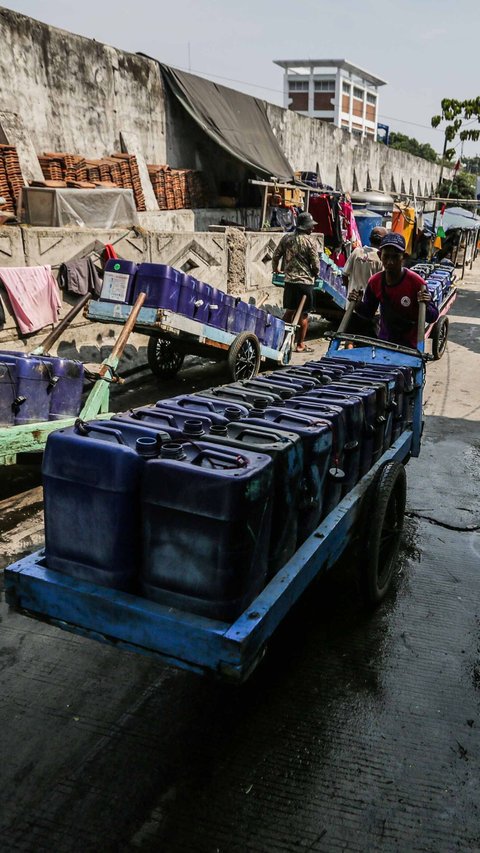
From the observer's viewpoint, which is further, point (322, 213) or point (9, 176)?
point (322, 213)

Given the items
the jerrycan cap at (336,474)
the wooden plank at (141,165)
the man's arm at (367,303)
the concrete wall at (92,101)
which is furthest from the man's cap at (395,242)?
the wooden plank at (141,165)

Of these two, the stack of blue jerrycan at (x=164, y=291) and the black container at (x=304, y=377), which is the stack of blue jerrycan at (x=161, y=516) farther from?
the stack of blue jerrycan at (x=164, y=291)

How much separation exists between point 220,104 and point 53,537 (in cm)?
1821

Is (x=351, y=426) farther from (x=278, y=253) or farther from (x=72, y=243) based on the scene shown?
(x=278, y=253)

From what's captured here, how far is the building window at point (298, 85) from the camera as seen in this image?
3625 inches

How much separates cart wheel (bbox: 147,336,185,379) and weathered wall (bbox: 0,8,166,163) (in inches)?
296

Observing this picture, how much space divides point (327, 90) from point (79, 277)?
96051mm

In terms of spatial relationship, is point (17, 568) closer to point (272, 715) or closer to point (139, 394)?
point (272, 715)

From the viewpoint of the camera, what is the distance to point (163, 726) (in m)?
2.93

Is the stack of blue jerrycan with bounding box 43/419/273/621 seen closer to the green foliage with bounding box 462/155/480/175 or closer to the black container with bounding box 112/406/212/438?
the black container with bounding box 112/406/212/438

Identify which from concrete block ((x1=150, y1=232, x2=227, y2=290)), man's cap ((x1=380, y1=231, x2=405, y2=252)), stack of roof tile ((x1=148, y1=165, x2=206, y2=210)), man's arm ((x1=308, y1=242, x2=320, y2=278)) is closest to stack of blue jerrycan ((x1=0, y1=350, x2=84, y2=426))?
man's cap ((x1=380, y1=231, x2=405, y2=252))

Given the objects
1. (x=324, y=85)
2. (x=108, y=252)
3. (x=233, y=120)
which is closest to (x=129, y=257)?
(x=108, y=252)

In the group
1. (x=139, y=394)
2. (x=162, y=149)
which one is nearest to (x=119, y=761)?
(x=139, y=394)

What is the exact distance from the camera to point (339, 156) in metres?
29.6
